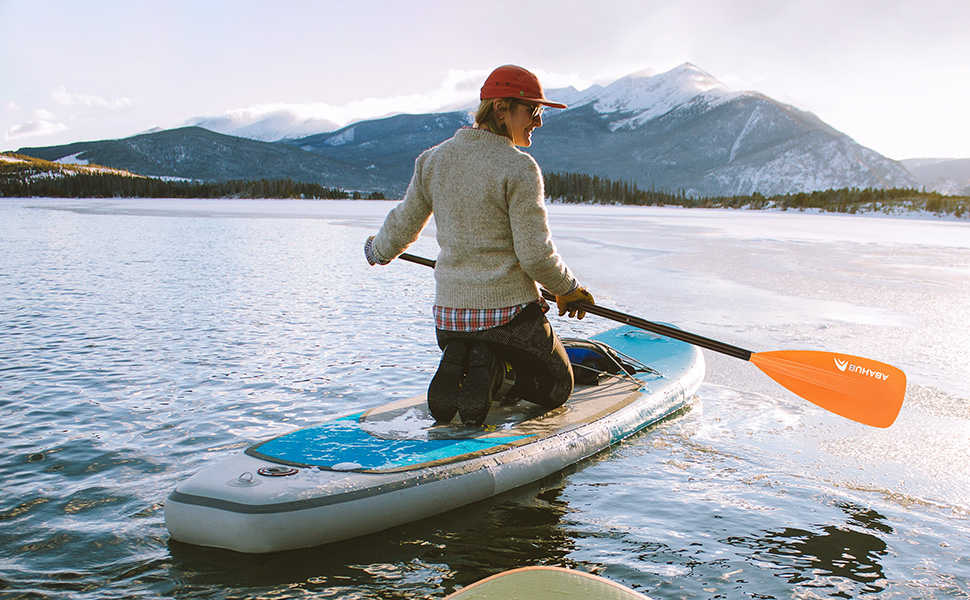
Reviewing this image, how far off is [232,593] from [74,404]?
312cm

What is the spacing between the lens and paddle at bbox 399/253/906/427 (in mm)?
4324

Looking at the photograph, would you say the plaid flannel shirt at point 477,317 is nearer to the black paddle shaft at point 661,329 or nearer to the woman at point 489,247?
the woman at point 489,247

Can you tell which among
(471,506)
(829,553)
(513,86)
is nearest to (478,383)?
(471,506)

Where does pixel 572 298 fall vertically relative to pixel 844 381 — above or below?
above

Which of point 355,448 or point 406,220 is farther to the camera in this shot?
point 406,220

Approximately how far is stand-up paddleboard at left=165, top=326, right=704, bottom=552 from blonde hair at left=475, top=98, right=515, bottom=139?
1683mm

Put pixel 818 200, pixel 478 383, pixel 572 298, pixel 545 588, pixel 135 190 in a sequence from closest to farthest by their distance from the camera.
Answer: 1. pixel 545 588
2. pixel 478 383
3. pixel 572 298
4. pixel 818 200
5. pixel 135 190

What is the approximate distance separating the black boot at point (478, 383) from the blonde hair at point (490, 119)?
3.83ft

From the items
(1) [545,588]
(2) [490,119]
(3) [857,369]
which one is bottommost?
(1) [545,588]

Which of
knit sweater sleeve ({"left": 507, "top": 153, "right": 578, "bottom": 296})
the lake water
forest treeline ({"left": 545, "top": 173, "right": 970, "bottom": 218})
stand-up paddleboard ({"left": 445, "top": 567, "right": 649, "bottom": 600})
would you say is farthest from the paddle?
forest treeline ({"left": 545, "top": 173, "right": 970, "bottom": 218})

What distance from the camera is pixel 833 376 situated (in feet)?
14.9

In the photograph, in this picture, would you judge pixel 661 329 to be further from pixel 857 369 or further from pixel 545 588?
pixel 545 588

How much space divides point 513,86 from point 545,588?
99.2 inches

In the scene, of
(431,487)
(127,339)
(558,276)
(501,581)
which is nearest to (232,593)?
(431,487)
